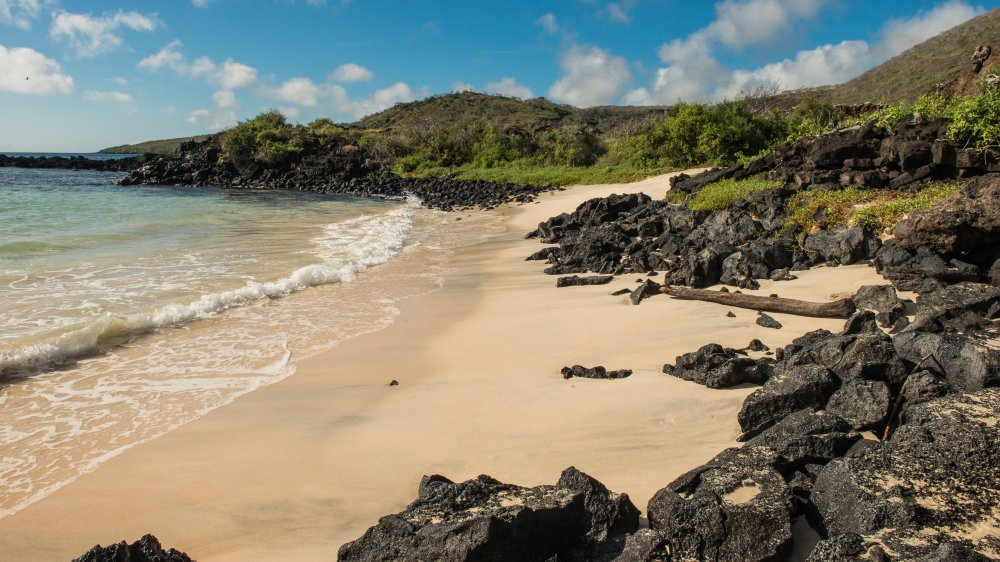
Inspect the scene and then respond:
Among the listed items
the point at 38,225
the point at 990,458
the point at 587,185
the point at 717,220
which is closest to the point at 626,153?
the point at 587,185

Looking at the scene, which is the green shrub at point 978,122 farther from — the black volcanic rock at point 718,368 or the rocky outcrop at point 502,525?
the rocky outcrop at point 502,525

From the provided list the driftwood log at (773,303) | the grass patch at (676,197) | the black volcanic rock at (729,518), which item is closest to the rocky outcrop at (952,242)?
the driftwood log at (773,303)

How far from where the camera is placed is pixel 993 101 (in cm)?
1185

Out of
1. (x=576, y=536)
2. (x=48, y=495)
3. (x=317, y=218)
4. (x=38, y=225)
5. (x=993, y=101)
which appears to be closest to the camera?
(x=576, y=536)

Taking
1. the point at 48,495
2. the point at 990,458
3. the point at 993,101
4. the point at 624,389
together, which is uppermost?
the point at 993,101

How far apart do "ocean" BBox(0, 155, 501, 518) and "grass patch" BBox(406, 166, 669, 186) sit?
40.6 feet

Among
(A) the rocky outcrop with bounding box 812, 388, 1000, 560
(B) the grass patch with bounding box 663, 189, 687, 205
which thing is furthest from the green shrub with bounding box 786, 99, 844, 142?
(A) the rocky outcrop with bounding box 812, 388, 1000, 560

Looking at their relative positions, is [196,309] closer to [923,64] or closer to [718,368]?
[718,368]

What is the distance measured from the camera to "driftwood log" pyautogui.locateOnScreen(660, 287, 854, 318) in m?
7.04

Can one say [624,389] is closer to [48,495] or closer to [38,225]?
[48,495]

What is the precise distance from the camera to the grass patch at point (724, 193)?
614 inches

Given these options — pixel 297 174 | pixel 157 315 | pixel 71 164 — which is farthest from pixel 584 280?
pixel 71 164

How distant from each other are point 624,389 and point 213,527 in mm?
3627

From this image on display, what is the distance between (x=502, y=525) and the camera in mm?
2848
